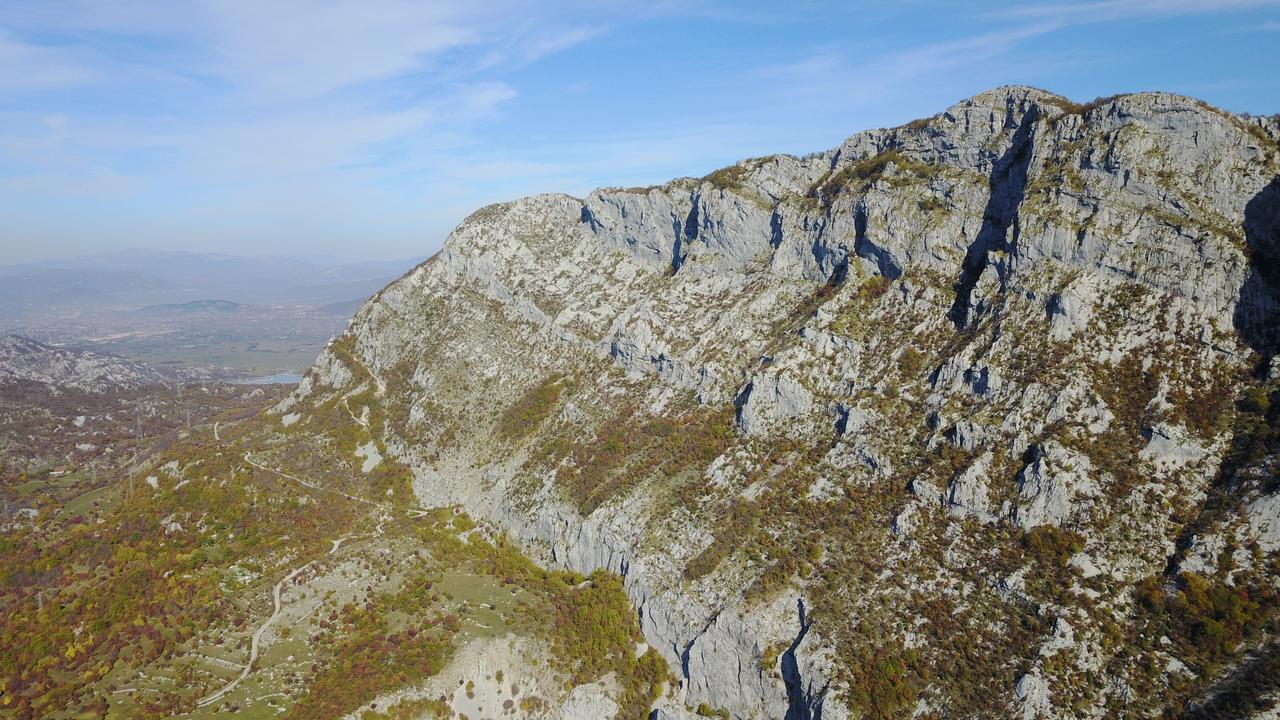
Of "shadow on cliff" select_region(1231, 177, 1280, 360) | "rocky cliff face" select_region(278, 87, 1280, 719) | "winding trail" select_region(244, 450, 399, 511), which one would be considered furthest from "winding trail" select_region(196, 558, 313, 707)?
"shadow on cliff" select_region(1231, 177, 1280, 360)

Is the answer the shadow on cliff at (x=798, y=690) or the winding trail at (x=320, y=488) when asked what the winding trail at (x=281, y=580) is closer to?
the winding trail at (x=320, y=488)

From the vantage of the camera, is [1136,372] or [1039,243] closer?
[1136,372]

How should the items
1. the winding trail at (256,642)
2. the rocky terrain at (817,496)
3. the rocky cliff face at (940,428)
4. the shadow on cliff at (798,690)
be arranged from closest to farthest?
the rocky cliff face at (940,428) → the rocky terrain at (817,496) → the shadow on cliff at (798,690) → the winding trail at (256,642)

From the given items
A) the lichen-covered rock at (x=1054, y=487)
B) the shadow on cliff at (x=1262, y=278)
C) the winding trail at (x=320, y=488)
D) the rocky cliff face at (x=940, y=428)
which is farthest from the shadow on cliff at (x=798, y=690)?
the winding trail at (x=320, y=488)

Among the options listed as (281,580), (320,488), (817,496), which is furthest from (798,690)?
(320,488)

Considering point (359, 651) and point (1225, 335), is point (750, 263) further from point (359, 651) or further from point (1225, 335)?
point (359, 651)

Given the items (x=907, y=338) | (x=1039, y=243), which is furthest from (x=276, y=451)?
(x=1039, y=243)
